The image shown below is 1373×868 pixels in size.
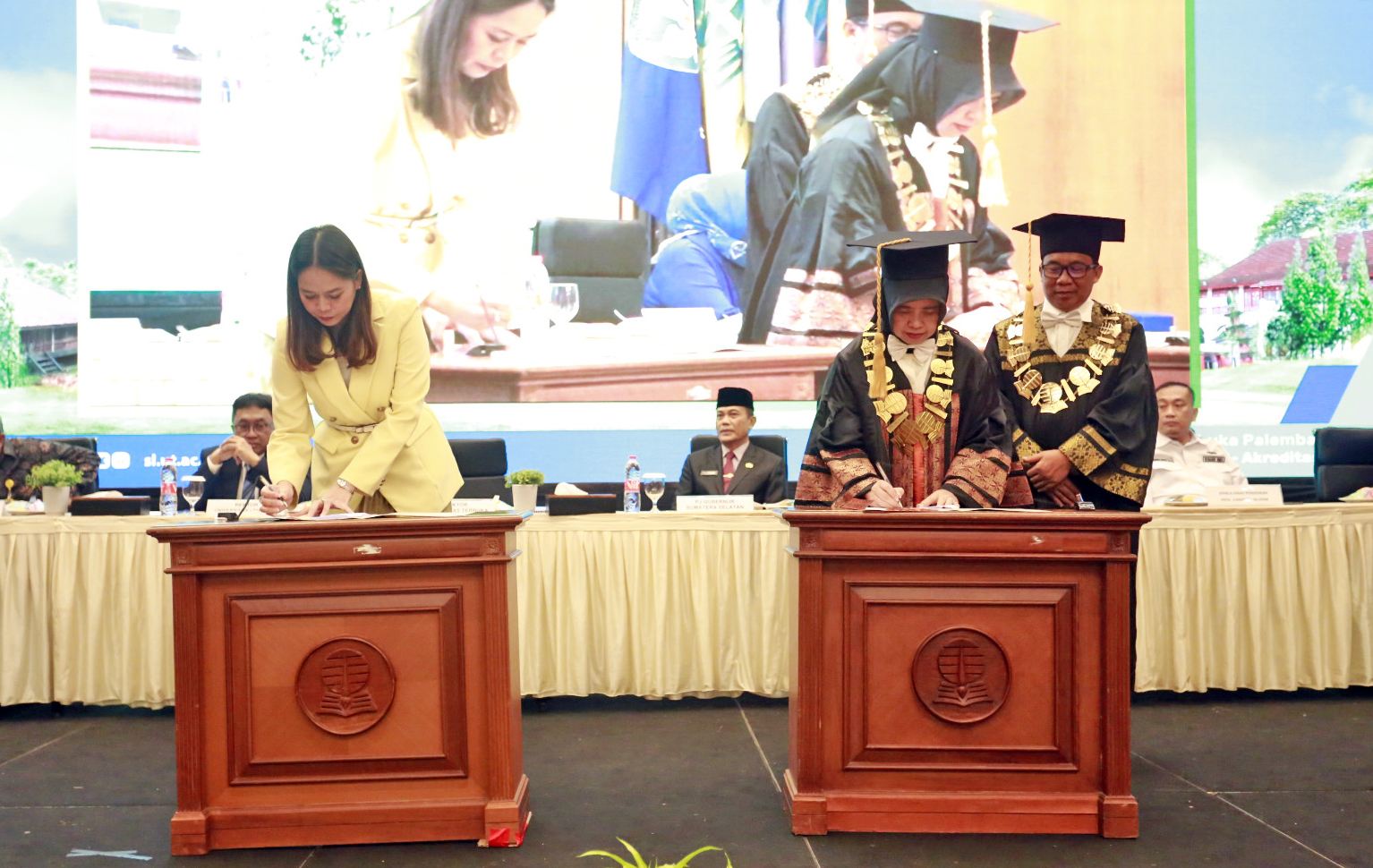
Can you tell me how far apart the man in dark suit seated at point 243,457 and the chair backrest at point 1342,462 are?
4.91 m

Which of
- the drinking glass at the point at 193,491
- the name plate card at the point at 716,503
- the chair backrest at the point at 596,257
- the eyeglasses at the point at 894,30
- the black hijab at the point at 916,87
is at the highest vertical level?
the eyeglasses at the point at 894,30

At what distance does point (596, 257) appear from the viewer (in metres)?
6.01

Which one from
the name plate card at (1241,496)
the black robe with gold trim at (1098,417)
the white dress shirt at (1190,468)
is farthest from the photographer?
the white dress shirt at (1190,468)

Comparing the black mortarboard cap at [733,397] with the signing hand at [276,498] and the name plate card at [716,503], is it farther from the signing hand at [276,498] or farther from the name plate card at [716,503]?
the signing hand at [276,498]

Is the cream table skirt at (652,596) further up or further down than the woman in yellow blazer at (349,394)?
further down

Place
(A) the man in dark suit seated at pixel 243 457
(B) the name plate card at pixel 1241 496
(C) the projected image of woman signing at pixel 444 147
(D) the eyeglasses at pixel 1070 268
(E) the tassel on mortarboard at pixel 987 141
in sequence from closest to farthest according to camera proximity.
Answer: (D) the eyeglasses at pixel 1070 268 < (B) the name plate card at pixel 1241 496 < (A) the man in dark suit seated at pixel 243 457 < (C) the projected image of woman signing at pixel 444 147 < (E) the tassel on mortarboard at pixel 987 141

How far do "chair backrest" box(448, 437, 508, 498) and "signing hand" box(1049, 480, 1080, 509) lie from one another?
2.77 metres

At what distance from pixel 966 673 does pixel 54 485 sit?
3.72 m

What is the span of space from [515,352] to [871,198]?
2.31m

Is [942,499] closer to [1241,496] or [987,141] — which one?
[1241,496]

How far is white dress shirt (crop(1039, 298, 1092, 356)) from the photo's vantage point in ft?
9.86

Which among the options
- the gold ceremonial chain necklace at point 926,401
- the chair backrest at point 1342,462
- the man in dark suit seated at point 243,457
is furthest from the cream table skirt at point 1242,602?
the man in dark suit seated at point 243,457

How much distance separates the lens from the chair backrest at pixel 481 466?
4930 mm

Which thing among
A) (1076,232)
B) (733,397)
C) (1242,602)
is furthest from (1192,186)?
(1076,232)
